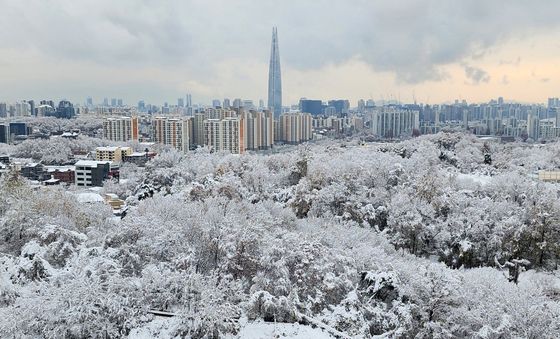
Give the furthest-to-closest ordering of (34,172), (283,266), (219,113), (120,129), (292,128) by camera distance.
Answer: (292,128)
(219,113)
(120,129)
(34,172)
(283,266)

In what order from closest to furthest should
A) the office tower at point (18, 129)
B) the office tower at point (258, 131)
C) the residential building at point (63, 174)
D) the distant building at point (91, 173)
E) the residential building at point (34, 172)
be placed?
1. the distant building at point (91, 173)
2. the residential building at point (34, 172)
3. the residential building at point (63, 174)
4. the office tower at point (258, 131)
5. the office tower at point (18, 129)

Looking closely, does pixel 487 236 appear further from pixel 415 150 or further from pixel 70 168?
pixel 70 168

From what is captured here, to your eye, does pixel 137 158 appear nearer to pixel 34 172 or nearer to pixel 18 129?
pixel 34 172

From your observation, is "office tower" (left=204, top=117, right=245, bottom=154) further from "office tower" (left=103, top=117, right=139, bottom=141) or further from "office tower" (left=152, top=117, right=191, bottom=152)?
"office tower" (left=103, top=117, right=139, bottom=141)

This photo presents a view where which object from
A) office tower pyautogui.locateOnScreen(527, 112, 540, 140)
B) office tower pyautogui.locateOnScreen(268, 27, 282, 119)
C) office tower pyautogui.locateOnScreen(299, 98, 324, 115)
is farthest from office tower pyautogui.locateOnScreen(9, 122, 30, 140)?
office tower pyautogui.locateOnScreen(527, 112, 540, 140)

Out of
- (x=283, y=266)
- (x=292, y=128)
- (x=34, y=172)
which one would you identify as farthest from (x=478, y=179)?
(x=292, y=128)

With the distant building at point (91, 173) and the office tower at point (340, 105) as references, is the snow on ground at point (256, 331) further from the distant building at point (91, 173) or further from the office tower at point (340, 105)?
the office tower at point (340, 105)

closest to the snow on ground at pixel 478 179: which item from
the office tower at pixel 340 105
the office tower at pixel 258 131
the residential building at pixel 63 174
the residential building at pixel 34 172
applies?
the residential building at pixel 63 174
